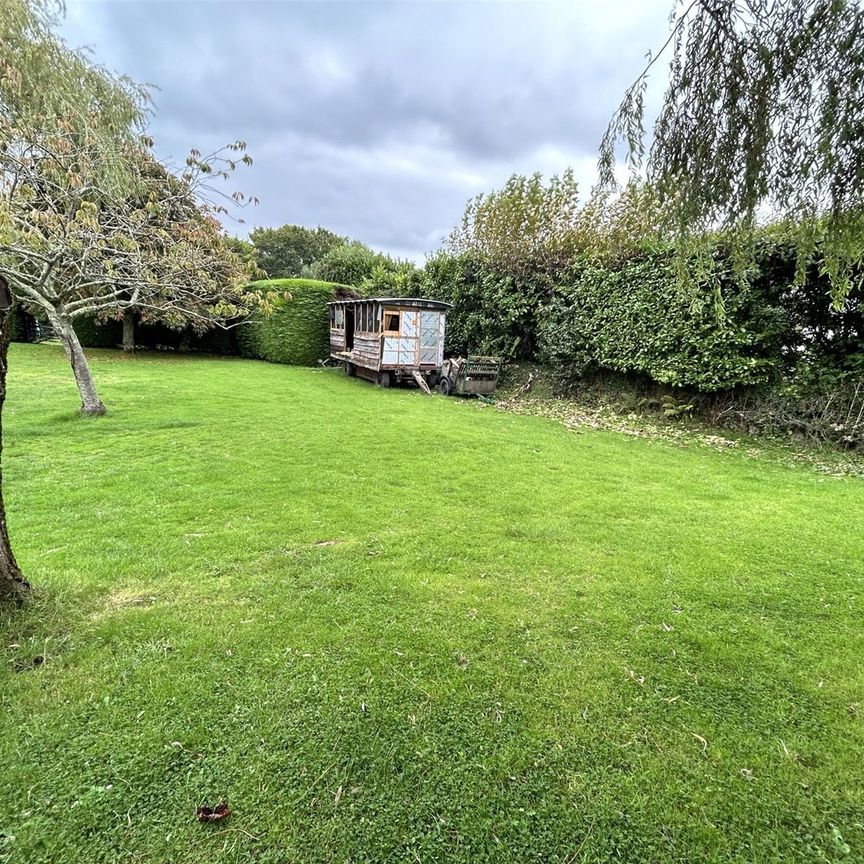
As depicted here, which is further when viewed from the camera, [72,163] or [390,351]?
[390,351]

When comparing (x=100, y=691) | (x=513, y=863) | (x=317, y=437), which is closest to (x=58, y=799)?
(x=100, y=691)

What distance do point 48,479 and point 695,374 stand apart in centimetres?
922

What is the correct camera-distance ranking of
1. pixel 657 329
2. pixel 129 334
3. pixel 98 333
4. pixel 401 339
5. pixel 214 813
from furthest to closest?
pixel 98 333 → pixel 129 334 → pixel 401 339 → pixel 657 329 → pixel 214 813

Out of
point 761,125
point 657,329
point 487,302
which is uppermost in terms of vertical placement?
point 487,302

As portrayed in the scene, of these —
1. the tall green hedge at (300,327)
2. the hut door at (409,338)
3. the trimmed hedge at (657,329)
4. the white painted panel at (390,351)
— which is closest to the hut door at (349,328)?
the tall green hedge at (300,327)

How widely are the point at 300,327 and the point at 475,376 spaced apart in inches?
330

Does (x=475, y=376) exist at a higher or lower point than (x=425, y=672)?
higher

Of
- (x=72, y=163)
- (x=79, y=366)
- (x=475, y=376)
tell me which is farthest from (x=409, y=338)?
(x=72, y=163)

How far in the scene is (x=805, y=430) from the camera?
6.95m

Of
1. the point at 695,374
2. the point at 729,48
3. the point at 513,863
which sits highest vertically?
the point at 729,48

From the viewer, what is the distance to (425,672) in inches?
87.3

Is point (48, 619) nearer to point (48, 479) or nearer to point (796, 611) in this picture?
point (48, 479)

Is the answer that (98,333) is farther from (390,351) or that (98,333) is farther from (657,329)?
(657,329)

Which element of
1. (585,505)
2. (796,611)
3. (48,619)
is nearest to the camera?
(48,619)
